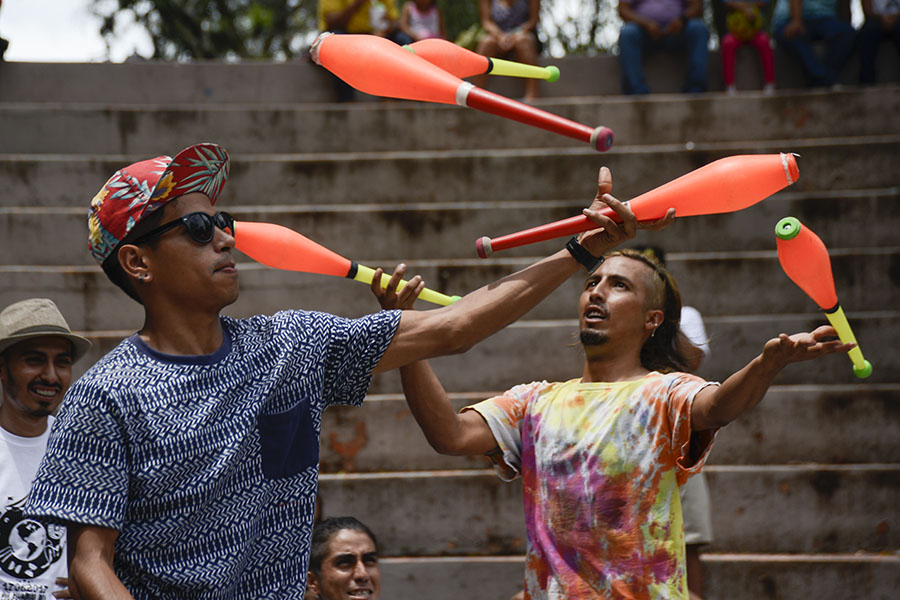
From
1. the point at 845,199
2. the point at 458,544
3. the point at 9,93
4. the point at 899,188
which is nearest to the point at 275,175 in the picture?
the point at 9,93

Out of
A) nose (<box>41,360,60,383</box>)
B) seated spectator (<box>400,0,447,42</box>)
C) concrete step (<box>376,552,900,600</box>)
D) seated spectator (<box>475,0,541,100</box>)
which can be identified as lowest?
concrete step (<box>376,552,900,600</box>)

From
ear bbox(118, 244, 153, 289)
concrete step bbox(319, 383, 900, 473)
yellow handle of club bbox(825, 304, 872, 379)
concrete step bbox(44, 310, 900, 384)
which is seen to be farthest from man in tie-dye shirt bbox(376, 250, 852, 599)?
concrete step bbox(44, 310, 900, 384)

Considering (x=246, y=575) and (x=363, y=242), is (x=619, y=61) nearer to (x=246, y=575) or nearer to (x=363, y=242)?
(x=363, y=242)

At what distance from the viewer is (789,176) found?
252cm

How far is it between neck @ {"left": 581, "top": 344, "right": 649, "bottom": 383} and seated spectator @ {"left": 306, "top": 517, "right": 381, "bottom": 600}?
1.11m

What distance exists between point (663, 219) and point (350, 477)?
245 centimetres

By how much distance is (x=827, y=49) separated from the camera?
7012 millimetres

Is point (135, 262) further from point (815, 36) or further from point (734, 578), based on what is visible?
point (815, 36)

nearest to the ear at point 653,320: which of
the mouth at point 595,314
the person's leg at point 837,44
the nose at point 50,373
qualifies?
the mouth at point 595,314

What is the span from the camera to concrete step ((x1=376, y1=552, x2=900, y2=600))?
4.22 metres

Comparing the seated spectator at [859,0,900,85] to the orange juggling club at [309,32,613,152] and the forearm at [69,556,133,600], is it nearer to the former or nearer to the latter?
the orange juggling club at [309,32,613,152]

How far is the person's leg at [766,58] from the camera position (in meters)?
6.94

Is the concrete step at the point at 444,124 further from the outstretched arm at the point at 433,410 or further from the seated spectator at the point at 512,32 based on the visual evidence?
the outstretched arm at the point at 433,410

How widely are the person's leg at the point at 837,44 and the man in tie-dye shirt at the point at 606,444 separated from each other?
4654 millimetres
